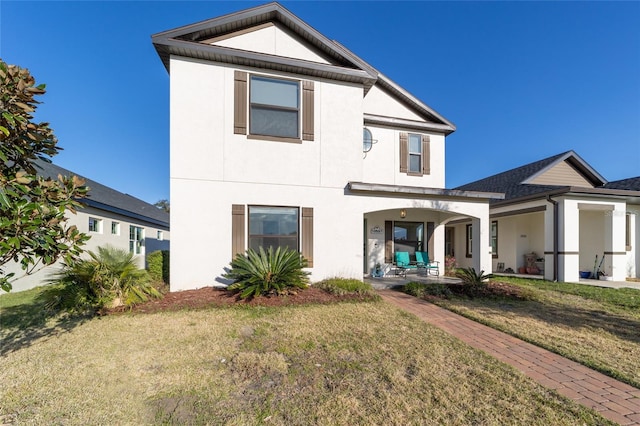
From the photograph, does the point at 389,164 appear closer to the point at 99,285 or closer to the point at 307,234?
the point at 307,234

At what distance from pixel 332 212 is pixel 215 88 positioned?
4.84 meters

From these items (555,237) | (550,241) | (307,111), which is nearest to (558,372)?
(307,111)

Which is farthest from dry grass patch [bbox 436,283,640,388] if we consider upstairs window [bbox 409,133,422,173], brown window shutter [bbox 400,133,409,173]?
upstairs window [bbox 409,133,422,173]

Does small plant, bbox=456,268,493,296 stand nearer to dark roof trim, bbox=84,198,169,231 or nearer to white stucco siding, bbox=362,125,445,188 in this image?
white stucco siding, bbox=362,125,445,188

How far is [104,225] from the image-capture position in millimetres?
13328

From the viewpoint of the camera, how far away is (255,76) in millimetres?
7930

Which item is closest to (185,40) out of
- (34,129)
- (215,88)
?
(215,88)

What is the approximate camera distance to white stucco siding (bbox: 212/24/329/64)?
7879mm

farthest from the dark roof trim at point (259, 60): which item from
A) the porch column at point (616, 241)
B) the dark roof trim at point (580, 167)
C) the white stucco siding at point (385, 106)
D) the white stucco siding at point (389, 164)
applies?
the dark roof trim at point (580, 167)

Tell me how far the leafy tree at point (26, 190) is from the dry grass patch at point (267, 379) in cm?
146

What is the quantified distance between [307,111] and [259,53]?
6.66 ft

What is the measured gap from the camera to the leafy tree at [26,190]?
102 inches

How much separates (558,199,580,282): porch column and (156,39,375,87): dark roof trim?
8957 mm

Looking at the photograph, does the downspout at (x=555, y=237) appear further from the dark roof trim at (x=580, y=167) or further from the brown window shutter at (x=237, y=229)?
the brown window shutter at (x=237, y=229)
